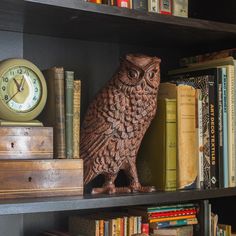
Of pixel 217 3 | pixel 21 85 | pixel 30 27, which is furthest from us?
pixel 217 3

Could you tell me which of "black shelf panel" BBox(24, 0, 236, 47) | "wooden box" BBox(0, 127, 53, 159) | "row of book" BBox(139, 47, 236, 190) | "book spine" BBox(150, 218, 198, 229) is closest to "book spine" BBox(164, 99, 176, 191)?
"row of book" BBox(139, 47, 236, 190)

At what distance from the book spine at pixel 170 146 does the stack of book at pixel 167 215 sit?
8cm

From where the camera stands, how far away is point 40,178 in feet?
3.92

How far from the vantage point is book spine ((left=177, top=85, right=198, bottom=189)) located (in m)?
1.41

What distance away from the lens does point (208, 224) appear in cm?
148

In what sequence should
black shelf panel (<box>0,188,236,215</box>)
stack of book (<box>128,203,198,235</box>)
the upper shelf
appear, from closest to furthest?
black shelf panel (<box>0,188,236,215</box>)
the upper shelf
stack of book (<box>128,203,198,235</box>)

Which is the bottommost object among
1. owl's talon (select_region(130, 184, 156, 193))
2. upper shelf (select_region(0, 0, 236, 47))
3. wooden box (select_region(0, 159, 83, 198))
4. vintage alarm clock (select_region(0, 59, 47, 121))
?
owl's talon (select_region(130, 184, 156, 193))

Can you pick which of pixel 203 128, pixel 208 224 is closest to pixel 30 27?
pixel 203 128

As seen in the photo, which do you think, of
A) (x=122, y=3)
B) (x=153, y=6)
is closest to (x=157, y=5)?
(x=153, y=6)

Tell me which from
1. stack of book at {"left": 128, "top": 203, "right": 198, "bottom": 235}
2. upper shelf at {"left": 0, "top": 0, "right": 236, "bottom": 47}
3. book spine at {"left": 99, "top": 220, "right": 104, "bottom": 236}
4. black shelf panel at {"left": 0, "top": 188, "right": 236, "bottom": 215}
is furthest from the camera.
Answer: stack of book at {"left": 128, "top": 203, "right": 198, "bottom": 235}

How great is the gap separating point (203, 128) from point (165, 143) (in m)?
0.13

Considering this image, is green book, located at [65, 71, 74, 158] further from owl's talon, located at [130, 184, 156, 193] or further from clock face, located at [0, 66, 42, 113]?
owl's talon, located at [130, 184, 156, 193]

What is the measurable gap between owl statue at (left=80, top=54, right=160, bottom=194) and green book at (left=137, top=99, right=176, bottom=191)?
68mm

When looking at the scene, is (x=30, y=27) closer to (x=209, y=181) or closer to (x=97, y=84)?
(x=97, y=84)
